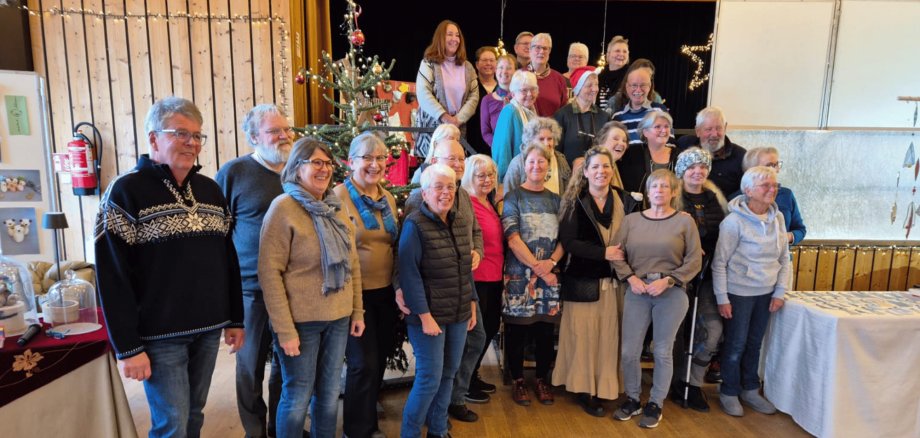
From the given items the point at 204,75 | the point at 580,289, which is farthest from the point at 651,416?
the point at 204,75

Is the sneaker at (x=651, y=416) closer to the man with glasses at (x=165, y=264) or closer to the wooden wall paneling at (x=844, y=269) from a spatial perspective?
the man with glasses at (x=165, y=264)

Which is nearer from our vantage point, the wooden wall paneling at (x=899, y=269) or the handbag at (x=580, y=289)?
the handbag at (x=580, y=289)

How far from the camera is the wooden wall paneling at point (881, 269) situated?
4711 mm

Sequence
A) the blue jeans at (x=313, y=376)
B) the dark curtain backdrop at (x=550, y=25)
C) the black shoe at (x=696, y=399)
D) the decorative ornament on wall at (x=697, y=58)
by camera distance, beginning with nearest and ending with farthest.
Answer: the blue jeans at (x=313, y=376) → the black shoe at (x=696, y=399) → the dark curtain backdrop at (x=550, y=25) → the decorative ornament on wall at (x=697, y=58)

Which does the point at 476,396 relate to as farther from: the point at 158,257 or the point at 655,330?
the point at 158,257

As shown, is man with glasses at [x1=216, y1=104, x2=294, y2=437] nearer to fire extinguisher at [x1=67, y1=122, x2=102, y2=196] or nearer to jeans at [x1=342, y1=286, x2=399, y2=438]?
jeans at [x1=342, y1=286, x2=399, y2=438]

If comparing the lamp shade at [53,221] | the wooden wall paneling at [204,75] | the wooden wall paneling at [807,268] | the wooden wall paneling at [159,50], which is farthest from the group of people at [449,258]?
the wooden wall paneling at [159,50]

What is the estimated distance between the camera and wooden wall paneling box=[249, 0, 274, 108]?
511 centimetres

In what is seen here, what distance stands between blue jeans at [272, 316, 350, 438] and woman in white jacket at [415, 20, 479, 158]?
1893 millimetres

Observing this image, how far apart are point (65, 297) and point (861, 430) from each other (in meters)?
4.11

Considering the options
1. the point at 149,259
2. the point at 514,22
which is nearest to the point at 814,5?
the point at 514,22

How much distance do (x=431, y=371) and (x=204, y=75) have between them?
4611 mm

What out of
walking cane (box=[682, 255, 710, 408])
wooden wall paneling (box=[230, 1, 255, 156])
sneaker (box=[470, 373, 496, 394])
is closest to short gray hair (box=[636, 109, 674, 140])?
walking cane (box=[682, 255, 710, 408])

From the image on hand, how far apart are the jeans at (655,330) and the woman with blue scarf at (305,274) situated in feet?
5.67
